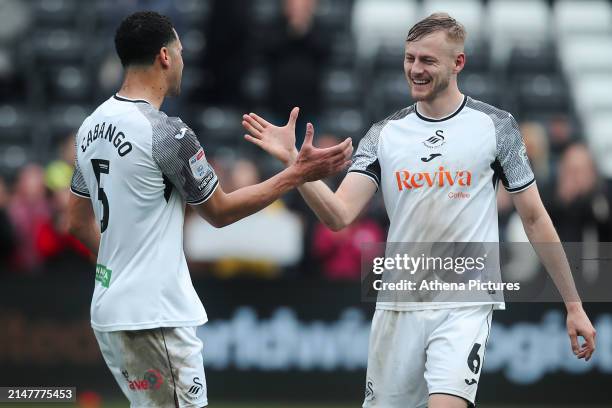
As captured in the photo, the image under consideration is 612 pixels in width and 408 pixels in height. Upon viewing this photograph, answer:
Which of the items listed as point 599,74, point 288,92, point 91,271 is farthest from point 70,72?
point 599,74

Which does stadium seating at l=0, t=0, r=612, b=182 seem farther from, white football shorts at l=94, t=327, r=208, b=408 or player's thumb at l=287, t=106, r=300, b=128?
white football shorts at l=94, t=327, r=208, b=408

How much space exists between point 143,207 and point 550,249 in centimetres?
230

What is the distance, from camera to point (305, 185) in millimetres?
6398

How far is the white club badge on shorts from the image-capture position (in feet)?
19.7

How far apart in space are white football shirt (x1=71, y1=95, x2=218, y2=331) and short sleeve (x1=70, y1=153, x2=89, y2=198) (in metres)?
0.32

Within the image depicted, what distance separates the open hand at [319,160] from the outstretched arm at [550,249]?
1.08 m

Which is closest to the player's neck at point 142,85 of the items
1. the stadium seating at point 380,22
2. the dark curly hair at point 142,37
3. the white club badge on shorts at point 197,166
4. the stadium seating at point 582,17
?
the dark curly hair at point 142,37

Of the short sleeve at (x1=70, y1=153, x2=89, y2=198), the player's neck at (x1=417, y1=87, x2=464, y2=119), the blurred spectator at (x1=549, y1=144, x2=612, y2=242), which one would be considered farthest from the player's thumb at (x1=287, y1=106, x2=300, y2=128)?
the blurred spectator at (x1=549, y1=144, x2=612, y2=242)

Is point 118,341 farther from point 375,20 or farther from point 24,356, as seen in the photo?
point 375,20

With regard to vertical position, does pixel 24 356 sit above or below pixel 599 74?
below

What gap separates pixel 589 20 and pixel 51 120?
8509 mm

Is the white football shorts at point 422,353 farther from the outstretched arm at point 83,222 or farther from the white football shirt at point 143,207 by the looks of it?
the outstretched arm at point 83,222

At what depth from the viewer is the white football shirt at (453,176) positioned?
6.55m

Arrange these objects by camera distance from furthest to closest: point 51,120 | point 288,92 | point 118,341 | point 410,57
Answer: point 51,120 < point 288,92 < point 410,57 < point 118,341
